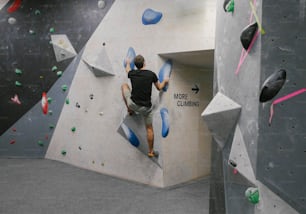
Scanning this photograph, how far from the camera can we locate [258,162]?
1.35 metres

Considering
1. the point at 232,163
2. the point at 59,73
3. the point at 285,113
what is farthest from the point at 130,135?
the point at 285,113

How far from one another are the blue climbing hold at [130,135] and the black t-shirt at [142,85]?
17.6 inches

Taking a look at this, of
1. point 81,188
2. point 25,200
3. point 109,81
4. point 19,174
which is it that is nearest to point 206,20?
point 109,81

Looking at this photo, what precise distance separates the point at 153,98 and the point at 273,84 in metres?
1.69

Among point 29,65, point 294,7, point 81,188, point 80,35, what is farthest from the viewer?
point 29,65

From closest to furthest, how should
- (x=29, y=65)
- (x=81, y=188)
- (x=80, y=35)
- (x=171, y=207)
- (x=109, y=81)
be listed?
(x=171, y=207) → (x=81, y=188) → (x=109, y=81) → (x=80, y=35) → (x=29, y=65)

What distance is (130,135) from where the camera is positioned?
10.1ft

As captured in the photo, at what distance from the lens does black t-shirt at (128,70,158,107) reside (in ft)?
8.82

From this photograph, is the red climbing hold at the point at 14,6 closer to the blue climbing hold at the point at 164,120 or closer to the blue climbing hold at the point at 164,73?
the blue climbing hold at the point at 164,73

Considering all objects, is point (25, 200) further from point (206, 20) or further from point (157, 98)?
point (206, 20)

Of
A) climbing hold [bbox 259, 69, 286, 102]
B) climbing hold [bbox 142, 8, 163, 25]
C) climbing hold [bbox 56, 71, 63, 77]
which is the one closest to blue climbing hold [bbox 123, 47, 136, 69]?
climbing hold [bbox 142, 8, 163, 25]

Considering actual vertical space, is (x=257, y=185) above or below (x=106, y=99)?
below

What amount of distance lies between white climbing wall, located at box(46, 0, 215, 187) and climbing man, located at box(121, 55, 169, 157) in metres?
0.09

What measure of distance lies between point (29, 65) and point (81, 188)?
2197 mm
